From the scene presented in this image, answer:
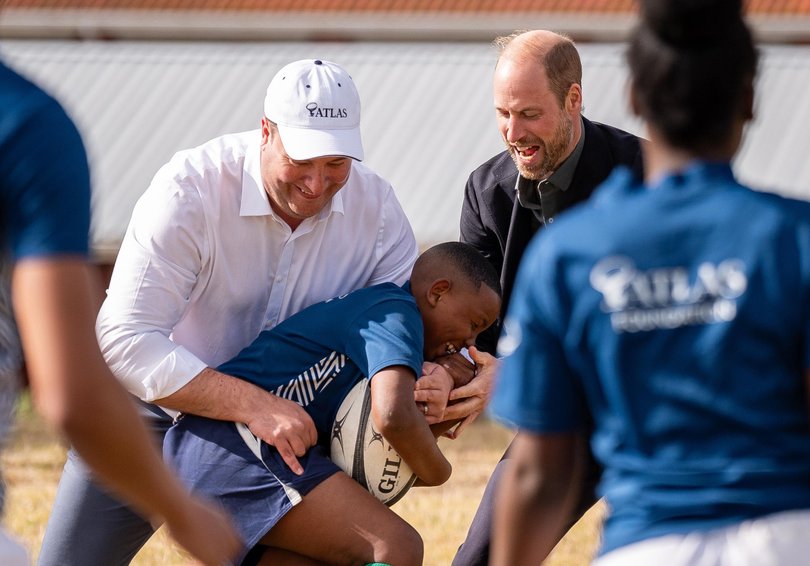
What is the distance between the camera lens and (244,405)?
4184 mm

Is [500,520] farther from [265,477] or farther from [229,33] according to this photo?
[229,33]

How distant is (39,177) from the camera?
2.17 m

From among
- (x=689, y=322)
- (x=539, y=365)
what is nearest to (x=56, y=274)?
(x=539, y=365)

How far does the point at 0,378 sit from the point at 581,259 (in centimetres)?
102

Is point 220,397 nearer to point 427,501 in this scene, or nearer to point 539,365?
point 539,365

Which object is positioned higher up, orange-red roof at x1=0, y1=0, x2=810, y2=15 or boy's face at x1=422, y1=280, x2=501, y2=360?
boy's face at x1=422, y1=280, x2=501, y2=360

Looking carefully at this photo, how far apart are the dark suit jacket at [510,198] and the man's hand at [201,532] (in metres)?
2.62

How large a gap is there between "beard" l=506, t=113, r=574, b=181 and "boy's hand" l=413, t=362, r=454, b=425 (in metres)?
1.02

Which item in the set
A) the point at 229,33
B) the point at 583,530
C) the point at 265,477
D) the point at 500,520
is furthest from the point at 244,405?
the point at 229,33

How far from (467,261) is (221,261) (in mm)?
806

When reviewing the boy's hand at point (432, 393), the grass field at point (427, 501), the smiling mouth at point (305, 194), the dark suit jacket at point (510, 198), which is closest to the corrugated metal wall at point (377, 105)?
the grass field at point (427, 501)

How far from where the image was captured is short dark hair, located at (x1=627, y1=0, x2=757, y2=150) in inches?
92.0

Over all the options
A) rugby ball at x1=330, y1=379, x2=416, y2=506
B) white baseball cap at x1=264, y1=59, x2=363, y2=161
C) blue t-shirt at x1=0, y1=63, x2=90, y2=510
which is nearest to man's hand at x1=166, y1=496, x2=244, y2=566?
blue t-shirt at x1=0, y1=63, x2=90, y2=510

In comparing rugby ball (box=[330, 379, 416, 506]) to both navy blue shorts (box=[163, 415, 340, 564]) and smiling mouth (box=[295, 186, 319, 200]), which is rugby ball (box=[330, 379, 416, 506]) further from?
smiling mouth (box=[295, 186, 319, 200])
